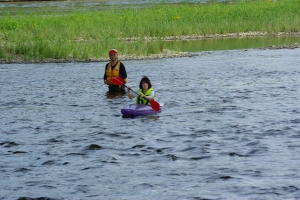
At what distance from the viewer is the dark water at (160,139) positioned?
1278 centimetres

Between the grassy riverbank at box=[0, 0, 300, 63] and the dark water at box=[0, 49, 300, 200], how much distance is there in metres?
7.28

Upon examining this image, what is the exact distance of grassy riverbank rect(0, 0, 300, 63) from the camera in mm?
36531

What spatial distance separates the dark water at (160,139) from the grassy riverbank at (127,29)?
→ 23.9 feet

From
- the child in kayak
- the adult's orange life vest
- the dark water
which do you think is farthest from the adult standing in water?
the child in kayak

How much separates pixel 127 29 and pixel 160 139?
28.5 meters

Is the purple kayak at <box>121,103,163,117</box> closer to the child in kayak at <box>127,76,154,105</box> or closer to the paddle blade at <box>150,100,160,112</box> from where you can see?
the paddle blade at <box>150,100,160,112</box>

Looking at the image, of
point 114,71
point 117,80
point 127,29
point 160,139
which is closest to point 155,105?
point 160,139

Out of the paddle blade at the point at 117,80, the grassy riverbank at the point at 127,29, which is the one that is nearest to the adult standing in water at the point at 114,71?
the paddle blade at the point at 117,80

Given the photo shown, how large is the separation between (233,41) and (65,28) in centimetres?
1035

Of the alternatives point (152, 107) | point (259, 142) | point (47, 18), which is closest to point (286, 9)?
point (47, 18)

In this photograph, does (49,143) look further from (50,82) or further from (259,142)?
(50,82)

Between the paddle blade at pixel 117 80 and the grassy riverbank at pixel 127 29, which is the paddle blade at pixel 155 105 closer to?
the paddle blade at pixel 117 80

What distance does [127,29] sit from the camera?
147 feet

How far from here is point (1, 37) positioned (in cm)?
4122
